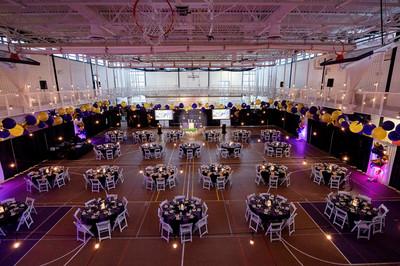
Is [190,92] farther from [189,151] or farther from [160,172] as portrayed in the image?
[160,172]

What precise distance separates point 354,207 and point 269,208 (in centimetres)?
323

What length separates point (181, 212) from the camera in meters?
7.84

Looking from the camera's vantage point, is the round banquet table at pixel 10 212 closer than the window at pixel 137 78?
Yes

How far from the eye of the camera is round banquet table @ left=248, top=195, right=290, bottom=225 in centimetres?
766

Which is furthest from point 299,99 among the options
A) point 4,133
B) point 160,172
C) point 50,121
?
point 4,133

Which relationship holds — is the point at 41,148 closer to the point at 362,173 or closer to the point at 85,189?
the point at 85,189

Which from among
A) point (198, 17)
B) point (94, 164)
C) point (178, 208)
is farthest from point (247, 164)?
point (94, 164)

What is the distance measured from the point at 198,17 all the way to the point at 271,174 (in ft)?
27.7

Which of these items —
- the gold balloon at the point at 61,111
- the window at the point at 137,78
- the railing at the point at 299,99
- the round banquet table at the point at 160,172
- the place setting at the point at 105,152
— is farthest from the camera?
the window at the point at 137,78

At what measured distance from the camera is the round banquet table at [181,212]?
748cm

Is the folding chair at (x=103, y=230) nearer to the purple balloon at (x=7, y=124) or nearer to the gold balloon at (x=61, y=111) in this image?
the purple balloon at (x=7, y=124)

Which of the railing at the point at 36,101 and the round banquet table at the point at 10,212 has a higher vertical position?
→ the railing at the point at 36,101

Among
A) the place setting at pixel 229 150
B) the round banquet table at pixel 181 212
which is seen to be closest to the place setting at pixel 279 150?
the place setting at pixel 229 150

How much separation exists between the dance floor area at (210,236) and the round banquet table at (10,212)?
55 cm
